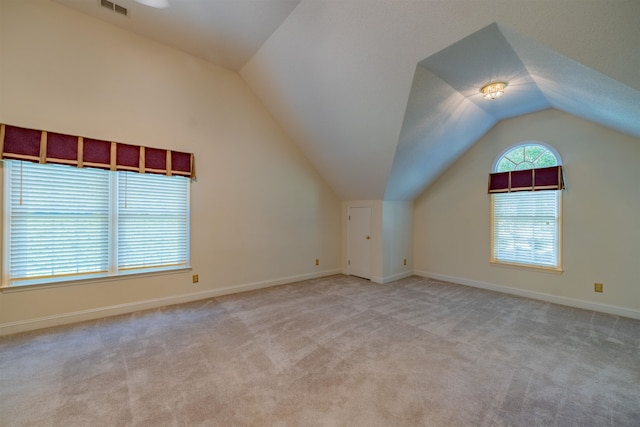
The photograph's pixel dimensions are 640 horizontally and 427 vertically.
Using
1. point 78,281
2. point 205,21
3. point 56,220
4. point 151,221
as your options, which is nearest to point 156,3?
point 205,21

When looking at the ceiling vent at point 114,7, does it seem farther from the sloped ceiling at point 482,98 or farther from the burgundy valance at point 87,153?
the sloped ceiling at point 482,98

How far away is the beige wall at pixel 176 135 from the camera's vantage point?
2695 mm

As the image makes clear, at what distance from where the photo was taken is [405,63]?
259cm

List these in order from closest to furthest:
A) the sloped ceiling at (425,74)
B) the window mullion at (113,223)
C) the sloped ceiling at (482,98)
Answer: the sloped ceiling at (425,74)
the sloped ceiling at (482,98)
the window mullion at (113,223)

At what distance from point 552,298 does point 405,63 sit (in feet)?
13.0

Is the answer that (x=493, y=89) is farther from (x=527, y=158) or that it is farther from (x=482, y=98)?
(x=527, y=158)

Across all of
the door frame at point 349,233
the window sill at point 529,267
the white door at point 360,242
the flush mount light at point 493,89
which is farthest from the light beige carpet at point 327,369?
the flush mount light at point 493,89

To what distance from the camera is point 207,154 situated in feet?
12.5

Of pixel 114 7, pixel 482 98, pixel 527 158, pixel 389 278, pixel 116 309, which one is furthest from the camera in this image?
pixel 389 278

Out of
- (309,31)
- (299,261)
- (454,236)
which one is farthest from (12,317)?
(454,236)

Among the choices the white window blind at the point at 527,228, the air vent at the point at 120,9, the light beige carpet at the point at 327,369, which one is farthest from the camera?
the white window blind at the point at 527,228

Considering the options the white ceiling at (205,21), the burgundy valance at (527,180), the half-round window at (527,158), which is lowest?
the burgundy valance at (527,180)

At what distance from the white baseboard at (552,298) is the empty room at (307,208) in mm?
20

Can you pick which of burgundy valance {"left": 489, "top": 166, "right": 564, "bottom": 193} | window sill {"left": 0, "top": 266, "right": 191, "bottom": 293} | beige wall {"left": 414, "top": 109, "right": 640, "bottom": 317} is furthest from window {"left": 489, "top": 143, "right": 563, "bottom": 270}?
window sill {"left": 0, "top": 266, "right": 191, "bottom": 293}
